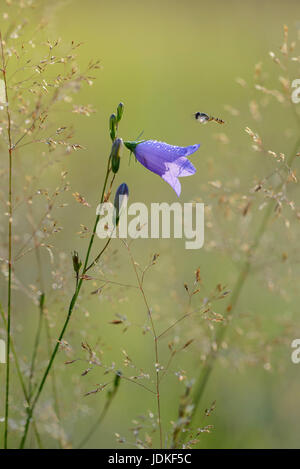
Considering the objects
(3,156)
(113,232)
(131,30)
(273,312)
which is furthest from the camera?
(131,30)

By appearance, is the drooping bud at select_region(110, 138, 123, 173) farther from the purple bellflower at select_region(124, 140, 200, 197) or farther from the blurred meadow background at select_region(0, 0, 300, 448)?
the purple bellflower at select_region(124, 140, 200, 197)

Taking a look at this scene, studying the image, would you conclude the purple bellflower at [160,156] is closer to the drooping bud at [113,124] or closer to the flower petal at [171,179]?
the flower petal at [171,179]

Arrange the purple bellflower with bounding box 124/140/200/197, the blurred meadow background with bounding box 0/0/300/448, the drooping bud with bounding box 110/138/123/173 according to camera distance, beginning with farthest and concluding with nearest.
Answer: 1. the blurred meadow background with bounding box 0/0/300/448
2. the purple bellflower with bounding box 124/140/200/197
3. the drooping bud with bounding box 110/138/123/173

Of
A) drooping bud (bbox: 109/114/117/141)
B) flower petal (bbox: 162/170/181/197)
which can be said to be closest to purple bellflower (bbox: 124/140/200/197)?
flower petal (bbox: 162/170/181/197)

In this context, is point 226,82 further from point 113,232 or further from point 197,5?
point 113,232

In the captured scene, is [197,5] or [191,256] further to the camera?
[197,5]

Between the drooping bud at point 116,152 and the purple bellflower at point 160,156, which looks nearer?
the drooping bud at point 116,152

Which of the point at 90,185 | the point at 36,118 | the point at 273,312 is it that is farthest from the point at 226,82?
the point at 36,118

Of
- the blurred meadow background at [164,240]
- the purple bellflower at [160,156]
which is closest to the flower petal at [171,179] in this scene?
→ the purple bellflower at [160,156]

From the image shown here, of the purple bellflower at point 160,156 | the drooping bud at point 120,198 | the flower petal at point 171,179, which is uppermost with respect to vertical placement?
the purple bellflower at point 160,156
